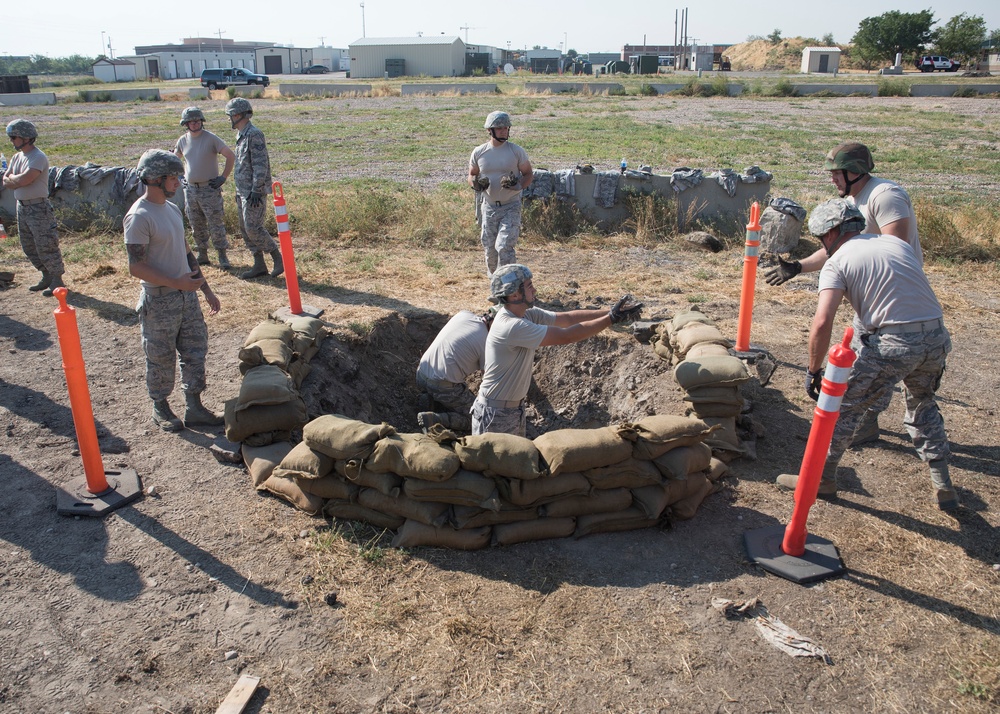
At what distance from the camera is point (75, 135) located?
21859mm

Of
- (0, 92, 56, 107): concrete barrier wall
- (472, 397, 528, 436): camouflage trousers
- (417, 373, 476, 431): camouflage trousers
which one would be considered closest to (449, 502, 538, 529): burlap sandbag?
(472, 397, 528, 436): camouflage trousers

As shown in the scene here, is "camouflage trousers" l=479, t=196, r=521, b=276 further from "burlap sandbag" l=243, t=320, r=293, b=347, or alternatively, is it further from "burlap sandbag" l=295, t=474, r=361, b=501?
"burlap sandbag" l=295, t=474, r=361, b=501

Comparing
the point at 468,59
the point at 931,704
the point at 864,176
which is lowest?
the point at 931,704

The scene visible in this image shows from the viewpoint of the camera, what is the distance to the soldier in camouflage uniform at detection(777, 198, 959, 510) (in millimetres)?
3822

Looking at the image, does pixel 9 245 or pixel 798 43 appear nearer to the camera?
pixel 9 245

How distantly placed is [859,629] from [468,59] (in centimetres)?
6093

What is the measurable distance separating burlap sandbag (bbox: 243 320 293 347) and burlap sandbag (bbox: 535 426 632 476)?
97.8 inches

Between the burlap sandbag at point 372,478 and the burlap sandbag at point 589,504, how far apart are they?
757 millimetres

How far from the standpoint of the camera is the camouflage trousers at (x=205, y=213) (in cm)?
813

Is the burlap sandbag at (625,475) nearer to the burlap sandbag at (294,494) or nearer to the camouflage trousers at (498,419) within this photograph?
the camouflage trousers at (498,419)

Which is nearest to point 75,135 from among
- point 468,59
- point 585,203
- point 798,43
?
point 585,203

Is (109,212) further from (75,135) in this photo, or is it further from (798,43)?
(798,43)

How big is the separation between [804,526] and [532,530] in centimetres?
133

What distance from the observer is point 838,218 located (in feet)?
13.3
